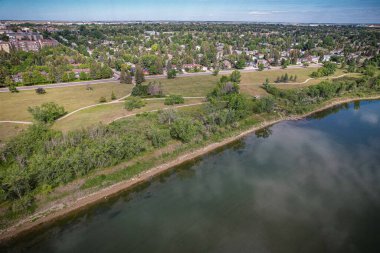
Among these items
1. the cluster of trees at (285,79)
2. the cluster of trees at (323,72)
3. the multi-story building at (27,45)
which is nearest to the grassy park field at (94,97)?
the cluster of trees at (285,79)

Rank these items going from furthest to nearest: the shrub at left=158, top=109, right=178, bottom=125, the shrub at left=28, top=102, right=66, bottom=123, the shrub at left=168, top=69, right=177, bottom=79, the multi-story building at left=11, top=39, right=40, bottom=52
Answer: the multi-story building at left=11, top=39, right=40, bottom=52, the shrub at left=168, top=69, right=177, bottom=79, the shrub at left=28, top=102, right=66, bottom=123, the shrub at left=158, top=109, right=178, bottom=125

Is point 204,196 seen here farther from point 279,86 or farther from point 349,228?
point 279,86

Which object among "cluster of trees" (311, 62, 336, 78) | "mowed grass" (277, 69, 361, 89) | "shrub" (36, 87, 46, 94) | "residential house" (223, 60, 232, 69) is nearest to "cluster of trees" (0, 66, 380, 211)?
"mowed grass" (277, 69, 361, 89)

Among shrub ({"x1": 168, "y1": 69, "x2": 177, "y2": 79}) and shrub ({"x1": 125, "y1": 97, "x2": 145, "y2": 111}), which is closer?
shrub ({"x1": 125, "y1": 97, "x2": 145, "y2": 111})

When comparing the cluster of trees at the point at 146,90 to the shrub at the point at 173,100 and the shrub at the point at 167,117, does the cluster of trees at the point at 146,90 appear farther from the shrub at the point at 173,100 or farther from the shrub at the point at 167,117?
the shrub at the point at 167,117

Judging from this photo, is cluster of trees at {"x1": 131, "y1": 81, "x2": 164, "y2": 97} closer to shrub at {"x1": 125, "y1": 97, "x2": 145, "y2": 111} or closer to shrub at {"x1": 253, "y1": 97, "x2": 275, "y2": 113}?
shrub at {"x1": 125, "y1": 97, "x2": 145, "y2": 111}

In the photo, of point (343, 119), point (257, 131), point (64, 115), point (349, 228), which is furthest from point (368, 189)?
point (64, 115)

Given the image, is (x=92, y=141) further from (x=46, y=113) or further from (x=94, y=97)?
(x=94, y=97)
